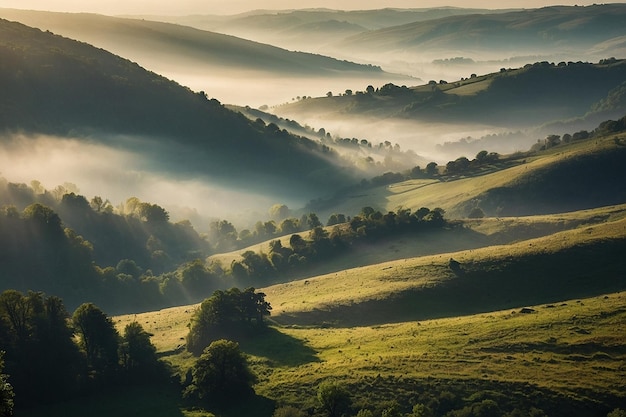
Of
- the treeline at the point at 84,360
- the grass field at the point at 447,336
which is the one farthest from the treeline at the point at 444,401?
the treeline at the point at 84,360

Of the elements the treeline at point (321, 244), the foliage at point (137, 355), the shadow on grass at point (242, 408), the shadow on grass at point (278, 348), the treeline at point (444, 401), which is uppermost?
the treeline at point (321, 244)

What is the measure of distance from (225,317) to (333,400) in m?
37.4

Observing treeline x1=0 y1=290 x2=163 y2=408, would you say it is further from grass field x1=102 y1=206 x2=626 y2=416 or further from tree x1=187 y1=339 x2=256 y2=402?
tree x1=187 y1=339 x2=256 y2=402

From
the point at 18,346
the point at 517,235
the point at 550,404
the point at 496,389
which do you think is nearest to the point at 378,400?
the point at 496,389

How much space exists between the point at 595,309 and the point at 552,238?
37.4 meters

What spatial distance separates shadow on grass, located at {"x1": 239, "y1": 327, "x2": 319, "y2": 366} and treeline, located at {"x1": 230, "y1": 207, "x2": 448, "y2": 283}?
6816cm

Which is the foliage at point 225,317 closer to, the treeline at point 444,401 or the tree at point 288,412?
the tree at point 288,412

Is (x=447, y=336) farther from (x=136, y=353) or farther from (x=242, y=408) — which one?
(x=136, y=353)

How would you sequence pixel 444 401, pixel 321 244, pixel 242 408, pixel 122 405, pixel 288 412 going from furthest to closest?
pixel 321 244, pixel 122 405, pixel 242 408, pixel 288 412, pixel 444 401

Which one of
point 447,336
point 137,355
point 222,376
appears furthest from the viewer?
point 447,336

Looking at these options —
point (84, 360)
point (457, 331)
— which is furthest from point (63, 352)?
point (457, 331)

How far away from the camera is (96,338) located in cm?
9331

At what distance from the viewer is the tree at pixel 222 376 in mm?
84375

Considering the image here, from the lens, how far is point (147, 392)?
87312 millimetres
